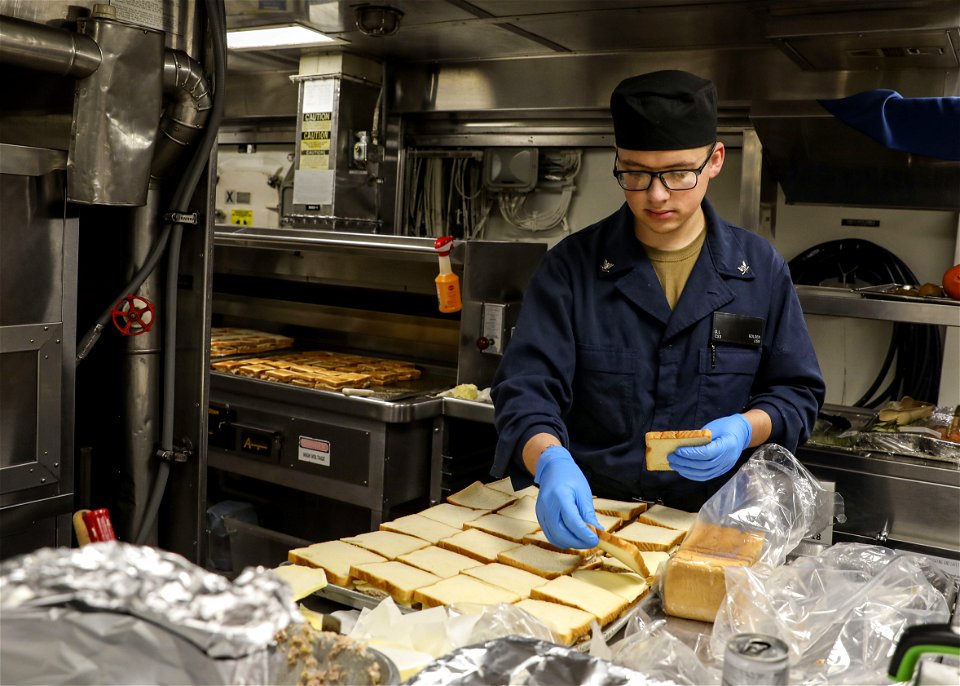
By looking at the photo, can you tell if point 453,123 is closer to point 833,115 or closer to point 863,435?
point 833,115

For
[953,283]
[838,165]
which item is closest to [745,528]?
[953,283]

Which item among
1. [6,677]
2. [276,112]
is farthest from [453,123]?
[6,677]

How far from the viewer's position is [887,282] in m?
3.72

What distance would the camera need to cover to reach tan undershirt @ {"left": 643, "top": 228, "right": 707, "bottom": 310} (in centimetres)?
224

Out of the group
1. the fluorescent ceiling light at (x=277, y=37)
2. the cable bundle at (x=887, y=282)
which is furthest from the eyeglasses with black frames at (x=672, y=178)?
the fluorescent ceiling light at (x=277, y=37)

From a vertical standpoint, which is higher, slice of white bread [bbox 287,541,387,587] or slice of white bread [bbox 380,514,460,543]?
slice of white bread [bbox 287,541,387,587]

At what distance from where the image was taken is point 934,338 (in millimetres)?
3613

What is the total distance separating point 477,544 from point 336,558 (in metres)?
0.30

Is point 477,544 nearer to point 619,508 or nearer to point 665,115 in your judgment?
point 619,508

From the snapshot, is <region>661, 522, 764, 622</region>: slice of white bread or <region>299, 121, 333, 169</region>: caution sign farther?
<region>299, 121, 333, 169</region>: caution sign

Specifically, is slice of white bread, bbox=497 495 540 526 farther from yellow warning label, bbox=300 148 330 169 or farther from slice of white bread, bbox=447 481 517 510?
yellow warning label, bbox=300 148 330 169

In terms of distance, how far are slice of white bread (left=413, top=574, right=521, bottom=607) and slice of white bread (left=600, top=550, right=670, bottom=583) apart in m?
0.24

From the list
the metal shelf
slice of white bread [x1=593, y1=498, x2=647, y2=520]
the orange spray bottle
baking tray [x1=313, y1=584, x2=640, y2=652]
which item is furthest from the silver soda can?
the orange spray bottle

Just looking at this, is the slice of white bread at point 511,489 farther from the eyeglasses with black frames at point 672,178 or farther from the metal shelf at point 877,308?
the metal shelf at point 877,308
